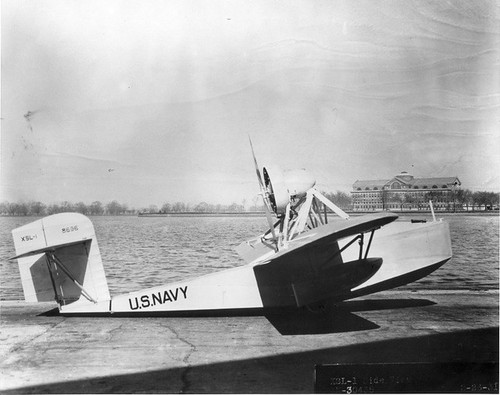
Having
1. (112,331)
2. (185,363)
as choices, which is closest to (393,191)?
(112,331)

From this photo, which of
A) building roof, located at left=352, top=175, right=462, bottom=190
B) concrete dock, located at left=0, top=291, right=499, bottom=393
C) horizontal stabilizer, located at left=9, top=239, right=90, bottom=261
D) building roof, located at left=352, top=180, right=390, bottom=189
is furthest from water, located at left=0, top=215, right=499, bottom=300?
horizontal stabilizer, located at left=9, top=239, right=90, bottom=261

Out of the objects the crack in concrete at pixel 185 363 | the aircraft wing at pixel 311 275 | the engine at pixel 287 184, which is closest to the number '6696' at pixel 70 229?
the crack in concrete at pixel 185 363

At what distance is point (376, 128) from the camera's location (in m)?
19.6

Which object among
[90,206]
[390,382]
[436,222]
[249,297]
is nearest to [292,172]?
[249,297]

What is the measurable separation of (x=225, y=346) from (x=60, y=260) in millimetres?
3563

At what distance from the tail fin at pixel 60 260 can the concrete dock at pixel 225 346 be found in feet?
2.28

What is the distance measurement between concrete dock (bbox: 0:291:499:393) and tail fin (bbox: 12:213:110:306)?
0.70 meters

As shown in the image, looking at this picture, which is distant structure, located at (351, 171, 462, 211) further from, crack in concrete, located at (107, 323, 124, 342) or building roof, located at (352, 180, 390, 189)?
crack in concrete, located at (107, 323, 124, 342)

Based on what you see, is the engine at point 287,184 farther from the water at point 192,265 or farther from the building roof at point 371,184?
the building roof at point 371,184

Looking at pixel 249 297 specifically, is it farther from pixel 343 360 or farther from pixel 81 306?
pixel 81 306

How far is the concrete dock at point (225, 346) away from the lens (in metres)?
5.37

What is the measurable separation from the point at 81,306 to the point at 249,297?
3.31 metres

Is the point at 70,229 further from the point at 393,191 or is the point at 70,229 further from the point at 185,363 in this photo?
the point at 393,191

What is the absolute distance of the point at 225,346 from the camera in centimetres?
677
